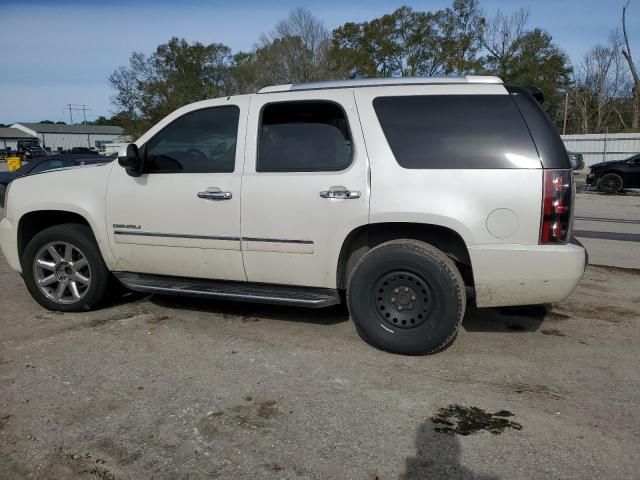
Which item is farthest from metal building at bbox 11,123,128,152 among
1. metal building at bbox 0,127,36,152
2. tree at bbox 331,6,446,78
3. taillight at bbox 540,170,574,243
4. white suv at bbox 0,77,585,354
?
taillight at bbox 540,170,574,243

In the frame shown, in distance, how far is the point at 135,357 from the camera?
3979mm

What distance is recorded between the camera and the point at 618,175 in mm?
17859

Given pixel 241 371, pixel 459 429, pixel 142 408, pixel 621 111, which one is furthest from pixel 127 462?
pixel 621 111

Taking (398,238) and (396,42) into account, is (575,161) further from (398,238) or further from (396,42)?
(396,42)

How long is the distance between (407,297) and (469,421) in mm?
1063

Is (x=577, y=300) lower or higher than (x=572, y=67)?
lower

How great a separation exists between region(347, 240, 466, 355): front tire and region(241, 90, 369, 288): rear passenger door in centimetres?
29

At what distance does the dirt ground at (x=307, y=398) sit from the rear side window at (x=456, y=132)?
1.43m

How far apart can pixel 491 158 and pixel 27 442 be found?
10.7ft

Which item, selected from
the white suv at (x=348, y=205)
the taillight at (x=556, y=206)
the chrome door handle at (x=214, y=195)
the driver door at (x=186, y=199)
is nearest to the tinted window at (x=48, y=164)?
the white suv at (x=348, y=205)

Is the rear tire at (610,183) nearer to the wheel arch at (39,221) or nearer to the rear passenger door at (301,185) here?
the rear passenger door at (301,185)

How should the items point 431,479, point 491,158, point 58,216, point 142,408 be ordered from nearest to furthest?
point 431,479 < point 142,408 < point 491,158 < point 58,216

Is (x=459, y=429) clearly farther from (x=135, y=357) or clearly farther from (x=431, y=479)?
(x=135, y=357)

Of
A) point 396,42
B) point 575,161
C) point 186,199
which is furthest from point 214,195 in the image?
point 396,42
